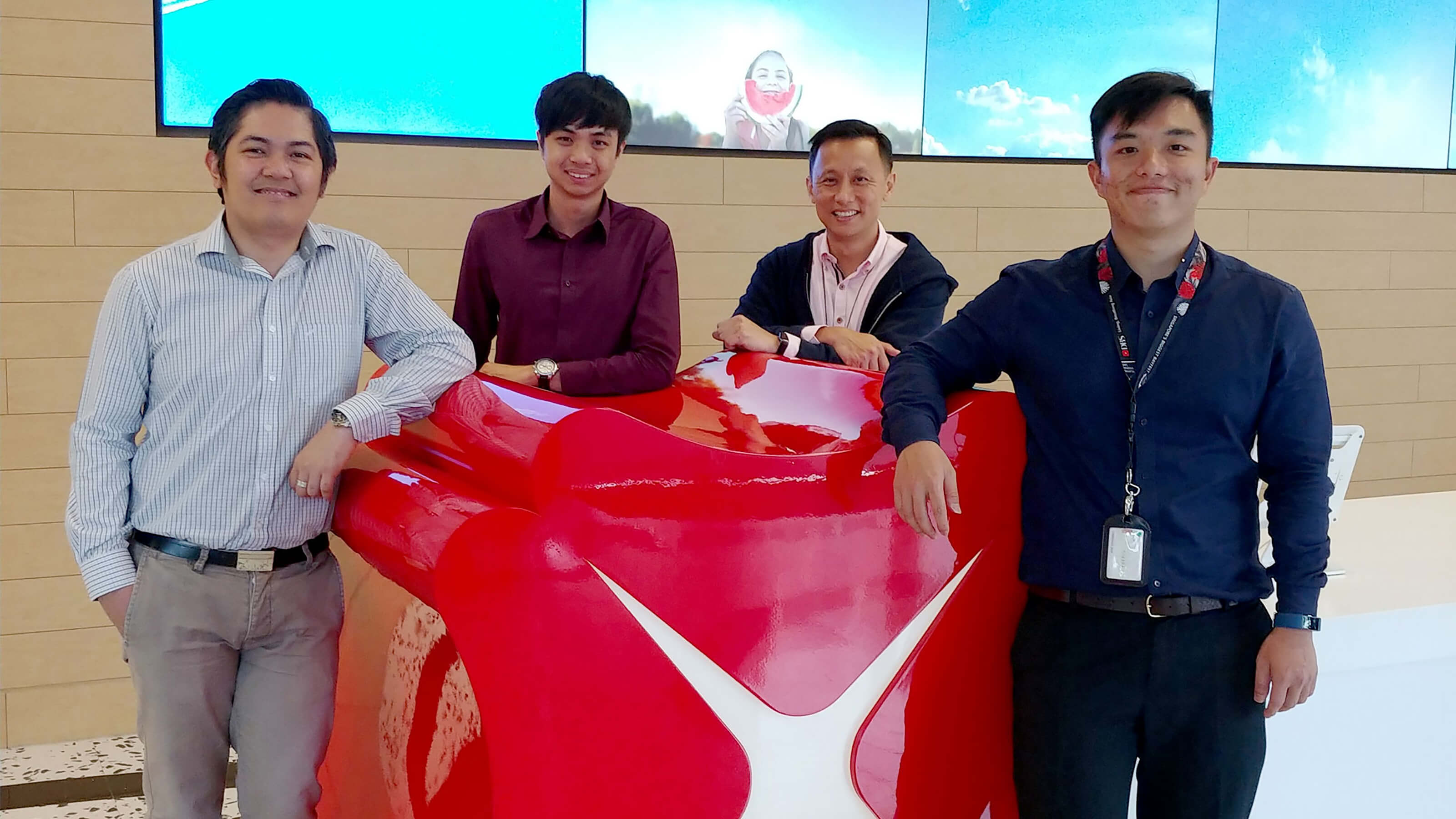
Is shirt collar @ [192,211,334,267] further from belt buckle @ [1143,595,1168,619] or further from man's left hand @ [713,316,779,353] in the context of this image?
belt buckle @ [1143,595,1168,619]

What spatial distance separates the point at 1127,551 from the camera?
4.80ft

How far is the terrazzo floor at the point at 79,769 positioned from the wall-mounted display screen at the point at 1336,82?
13.2 ft

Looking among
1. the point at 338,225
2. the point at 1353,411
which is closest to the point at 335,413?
the point at 338,225

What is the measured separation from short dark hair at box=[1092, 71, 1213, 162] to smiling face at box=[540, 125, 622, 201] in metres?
0.87

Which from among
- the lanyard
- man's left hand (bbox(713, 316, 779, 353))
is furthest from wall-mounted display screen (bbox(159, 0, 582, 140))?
the lanyard

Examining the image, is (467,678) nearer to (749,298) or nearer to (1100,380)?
(1100,380)

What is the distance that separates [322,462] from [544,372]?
45 cm

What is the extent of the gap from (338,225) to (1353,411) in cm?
385

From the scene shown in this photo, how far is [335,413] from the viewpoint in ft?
5.24

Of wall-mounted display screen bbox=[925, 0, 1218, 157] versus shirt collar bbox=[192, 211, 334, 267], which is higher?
wall-mounted display screen bbox=[925, 0, 1218, 157]

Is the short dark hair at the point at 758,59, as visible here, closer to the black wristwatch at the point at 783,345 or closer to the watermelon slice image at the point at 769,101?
the watermelon slice image at the point at 769,101

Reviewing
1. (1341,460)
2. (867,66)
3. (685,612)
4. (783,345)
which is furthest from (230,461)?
(867,66)

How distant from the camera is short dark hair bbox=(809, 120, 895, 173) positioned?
7.68ft

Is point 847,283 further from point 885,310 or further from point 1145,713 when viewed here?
point 1145,713
